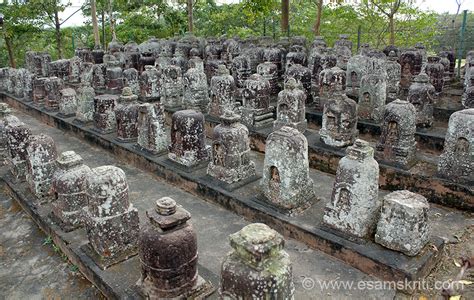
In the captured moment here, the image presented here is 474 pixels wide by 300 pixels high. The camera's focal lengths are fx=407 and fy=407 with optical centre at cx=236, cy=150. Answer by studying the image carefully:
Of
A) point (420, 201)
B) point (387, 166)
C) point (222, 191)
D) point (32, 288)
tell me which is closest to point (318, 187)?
point (387, 166)

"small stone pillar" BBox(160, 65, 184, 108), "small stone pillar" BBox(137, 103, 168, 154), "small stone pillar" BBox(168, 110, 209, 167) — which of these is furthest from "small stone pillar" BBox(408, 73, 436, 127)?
"small stone pillar" BBox(160, 65, 184, 108)

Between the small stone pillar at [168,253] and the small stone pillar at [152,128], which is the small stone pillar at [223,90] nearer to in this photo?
the small stone pillar at [152,128]

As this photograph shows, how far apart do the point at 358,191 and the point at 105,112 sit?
6697mm

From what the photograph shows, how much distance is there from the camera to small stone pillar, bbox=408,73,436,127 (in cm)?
822

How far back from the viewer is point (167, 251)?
3912 millimetres

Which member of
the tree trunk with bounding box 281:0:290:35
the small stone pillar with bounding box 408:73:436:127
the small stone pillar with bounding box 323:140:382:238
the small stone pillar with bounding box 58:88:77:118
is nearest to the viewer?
the small stone pillar with bounding box 323:140:382:238

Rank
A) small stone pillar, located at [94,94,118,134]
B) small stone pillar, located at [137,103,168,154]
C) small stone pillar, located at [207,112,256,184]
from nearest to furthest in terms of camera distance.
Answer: small stone pillar, located at [207,112,256,184]
small stone pillar, located at [137,103,168,154]
small stone pillar, located at [94,94,118,134]

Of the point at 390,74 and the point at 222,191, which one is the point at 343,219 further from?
the point at 390,74

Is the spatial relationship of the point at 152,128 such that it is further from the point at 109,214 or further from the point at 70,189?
the point at 109,214

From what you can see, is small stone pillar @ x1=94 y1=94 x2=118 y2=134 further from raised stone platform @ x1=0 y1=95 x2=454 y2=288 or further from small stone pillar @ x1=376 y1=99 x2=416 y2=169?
small stone pillar @ x1=376 y1=99 x2=416 y2=169

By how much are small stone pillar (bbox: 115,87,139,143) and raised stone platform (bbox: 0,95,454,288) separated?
10.1 inches

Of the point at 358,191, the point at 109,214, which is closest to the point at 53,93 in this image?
the point at 109,214

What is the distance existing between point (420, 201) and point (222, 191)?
3.08m

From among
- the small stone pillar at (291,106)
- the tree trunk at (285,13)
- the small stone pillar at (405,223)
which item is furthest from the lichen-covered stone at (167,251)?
the tree trunk at (285,13)
